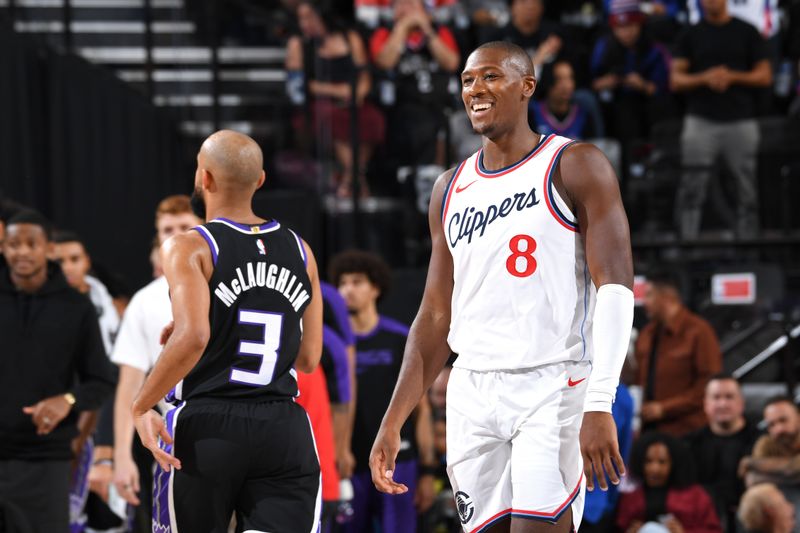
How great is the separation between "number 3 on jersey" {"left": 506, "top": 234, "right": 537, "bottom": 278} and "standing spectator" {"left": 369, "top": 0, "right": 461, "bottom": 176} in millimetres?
6337

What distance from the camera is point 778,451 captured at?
8281 mm

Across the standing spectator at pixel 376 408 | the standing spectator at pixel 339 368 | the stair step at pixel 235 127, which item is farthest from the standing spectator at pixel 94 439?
the stair step at pixel 235 127

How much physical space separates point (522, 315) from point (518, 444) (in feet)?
1.32

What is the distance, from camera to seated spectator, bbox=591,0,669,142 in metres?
11.6

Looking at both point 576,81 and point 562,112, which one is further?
point 576,81

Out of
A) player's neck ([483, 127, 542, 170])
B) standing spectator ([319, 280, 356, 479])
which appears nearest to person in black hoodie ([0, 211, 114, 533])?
standing spectator ([319, 280, 356, 479])

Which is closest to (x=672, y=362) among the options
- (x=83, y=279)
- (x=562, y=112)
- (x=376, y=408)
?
(x=376, y=408)

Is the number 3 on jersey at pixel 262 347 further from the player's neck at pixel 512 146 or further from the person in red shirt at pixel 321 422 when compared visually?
the person in red shirt at pixel 321 422

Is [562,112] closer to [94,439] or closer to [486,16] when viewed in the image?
[486,16]

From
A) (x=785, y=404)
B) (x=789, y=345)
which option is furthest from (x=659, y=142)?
(x=785, y=404)

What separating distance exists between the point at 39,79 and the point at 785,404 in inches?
227

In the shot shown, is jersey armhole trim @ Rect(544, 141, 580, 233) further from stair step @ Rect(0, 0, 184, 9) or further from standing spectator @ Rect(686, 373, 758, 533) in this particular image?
stair step @ Rect(0, 0, 184, 9)

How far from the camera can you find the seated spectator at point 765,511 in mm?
7758

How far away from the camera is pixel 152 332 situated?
6016 millimetres
